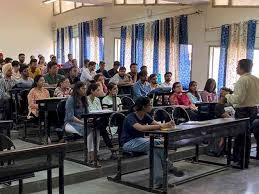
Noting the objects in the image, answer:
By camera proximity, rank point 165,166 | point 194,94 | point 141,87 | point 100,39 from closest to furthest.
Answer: point 165,166 → point 194,94 → point 141,87 → point 100,39

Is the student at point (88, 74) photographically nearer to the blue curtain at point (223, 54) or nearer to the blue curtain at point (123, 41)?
the blue curtain at point (123, 41)

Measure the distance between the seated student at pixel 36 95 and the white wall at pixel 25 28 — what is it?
9348 millimetres

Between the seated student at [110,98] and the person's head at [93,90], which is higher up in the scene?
the person's head at [93,90]

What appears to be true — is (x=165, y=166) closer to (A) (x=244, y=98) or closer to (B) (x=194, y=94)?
(A) (x=244, y=98)

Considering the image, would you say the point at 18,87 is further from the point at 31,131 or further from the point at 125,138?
the point at 125,138

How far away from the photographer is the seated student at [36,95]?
623cm

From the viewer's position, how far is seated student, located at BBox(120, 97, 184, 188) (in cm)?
450

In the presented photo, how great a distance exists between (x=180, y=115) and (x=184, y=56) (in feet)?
13.3

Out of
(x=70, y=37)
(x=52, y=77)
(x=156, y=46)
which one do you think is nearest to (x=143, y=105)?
(x=52, y=77)

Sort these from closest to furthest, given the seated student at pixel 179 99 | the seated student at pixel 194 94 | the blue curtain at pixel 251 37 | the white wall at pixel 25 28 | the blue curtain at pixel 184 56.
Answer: the seated student at pixel 179 99 < the seated student at pixel 194 94 < the blue curtain at pixel 251 37 < the blue curtain at pixel 184 56 < the white wall at pixel 25 28

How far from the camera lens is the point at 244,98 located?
5523mm

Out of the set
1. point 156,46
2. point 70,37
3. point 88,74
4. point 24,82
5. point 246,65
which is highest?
point 70,37

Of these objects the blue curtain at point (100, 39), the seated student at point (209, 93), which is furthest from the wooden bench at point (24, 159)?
the blue curtain at point (100, 39)

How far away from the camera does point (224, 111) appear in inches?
251
